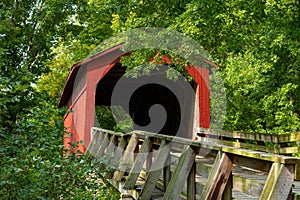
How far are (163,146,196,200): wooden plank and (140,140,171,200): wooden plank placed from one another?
2.58 feet

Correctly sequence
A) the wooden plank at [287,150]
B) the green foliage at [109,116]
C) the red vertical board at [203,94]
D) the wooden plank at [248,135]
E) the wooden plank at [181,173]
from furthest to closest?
the green foliage at [109,116] < the red vertical board at [203,94] < the wooden plank at [248,135] < the wooden plank at [287,150] < the wooden plank at [181,173]

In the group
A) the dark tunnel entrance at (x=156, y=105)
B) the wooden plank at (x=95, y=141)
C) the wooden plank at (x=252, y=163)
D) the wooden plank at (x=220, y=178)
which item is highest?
the dark tunnel entrance at (x=156, y=105)

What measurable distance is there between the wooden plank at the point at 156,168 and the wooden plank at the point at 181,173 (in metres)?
0.78

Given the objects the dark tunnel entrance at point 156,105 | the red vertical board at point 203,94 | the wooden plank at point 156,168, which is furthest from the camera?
the dark tunnel entrance at point 156,105

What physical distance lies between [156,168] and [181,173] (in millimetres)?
1113

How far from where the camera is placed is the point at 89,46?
93.5 ft

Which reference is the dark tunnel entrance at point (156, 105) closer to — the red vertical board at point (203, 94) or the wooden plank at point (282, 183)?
the red vertical board at point (203, 94)

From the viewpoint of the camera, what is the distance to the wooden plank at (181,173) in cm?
468

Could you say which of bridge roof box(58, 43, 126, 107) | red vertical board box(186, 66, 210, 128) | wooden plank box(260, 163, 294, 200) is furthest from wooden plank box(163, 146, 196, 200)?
red vertical board box(186, 66, 210, 128)

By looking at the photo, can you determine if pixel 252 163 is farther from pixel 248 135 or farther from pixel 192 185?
pixel 248 135

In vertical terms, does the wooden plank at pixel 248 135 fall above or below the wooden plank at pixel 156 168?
above

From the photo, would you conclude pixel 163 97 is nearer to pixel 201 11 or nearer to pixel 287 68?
pixel 287 68

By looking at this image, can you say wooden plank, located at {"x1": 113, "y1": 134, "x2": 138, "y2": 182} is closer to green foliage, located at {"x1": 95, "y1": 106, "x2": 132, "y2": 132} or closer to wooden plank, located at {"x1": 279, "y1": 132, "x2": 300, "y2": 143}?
wooden plank, located at {"x1": 279, "y1": 132, "x2": 300, "y2": 143}

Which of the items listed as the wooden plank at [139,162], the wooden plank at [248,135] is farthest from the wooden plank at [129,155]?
the wooden plank at [248,135]
